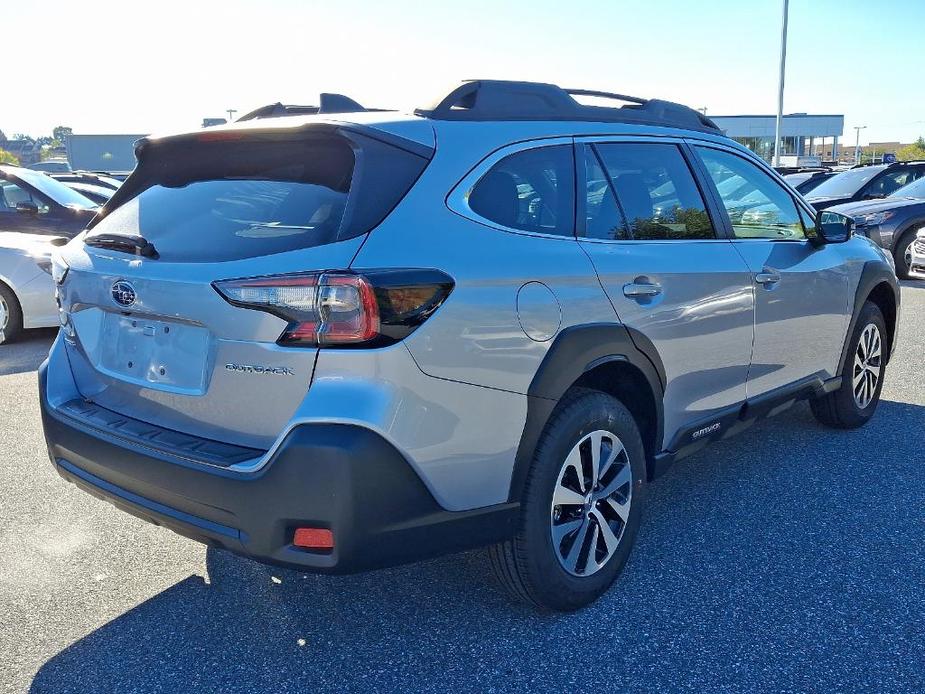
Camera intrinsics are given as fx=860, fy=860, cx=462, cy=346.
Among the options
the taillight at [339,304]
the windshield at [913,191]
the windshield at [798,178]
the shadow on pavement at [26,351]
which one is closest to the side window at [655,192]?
the taillight at [339,304]

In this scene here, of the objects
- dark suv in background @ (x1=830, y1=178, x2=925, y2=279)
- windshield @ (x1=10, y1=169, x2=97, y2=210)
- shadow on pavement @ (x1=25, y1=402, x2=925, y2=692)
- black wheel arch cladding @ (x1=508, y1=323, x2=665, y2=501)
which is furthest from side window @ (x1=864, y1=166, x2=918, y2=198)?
black wheel arch cladding @ (x1=508, y1=323, x2=665, y2=501)

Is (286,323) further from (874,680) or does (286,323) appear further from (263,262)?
(874,680)

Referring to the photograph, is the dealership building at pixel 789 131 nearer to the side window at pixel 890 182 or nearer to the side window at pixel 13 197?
the side window at pixel 890 182

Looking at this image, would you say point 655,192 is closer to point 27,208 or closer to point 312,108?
point 312,108

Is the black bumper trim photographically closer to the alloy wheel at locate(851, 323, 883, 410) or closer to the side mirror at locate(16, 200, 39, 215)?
the alloy wheel at locate(851, 323, 883, 410)

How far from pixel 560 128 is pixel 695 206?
2.85 ft

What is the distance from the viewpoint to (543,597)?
9.62 ft

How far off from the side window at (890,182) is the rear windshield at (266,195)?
13326mm

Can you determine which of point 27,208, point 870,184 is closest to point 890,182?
point 870,184

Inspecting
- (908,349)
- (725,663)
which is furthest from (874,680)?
(908,349)

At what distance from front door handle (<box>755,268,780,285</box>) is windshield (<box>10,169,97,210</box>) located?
774cm

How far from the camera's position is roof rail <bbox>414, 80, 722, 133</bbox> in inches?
116

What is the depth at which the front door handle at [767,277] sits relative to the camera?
12.7 feet

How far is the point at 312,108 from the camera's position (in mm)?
3359
